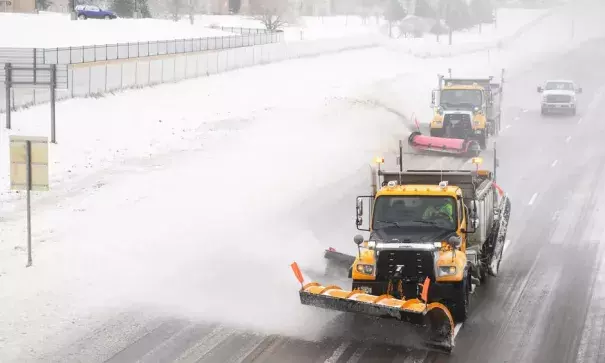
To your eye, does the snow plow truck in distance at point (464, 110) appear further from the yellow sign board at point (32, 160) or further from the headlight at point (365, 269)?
the headlight at point (365, 269)

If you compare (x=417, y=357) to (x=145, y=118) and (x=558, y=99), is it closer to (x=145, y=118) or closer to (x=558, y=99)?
(x=145, y=118)

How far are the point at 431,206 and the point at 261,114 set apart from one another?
32452mm

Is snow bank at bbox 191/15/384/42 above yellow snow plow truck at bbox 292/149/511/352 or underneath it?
above

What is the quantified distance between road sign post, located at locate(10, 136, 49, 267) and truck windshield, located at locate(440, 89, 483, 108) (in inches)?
942

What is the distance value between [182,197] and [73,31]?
46657 millimetres

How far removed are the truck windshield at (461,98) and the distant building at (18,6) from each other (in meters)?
54.4

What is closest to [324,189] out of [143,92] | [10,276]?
[10,276]

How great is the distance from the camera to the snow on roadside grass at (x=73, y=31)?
6675 cm

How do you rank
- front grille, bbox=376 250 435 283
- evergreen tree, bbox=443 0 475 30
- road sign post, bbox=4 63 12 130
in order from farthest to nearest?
evergreen tree, bbox=443 0 475 30, road sign post, bbox=4 63 12 130, front grille, bbox=376 250 435 283

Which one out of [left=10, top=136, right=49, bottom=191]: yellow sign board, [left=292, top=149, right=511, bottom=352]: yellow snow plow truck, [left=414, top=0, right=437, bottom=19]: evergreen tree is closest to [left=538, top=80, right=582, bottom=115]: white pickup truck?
[left=292, top=149, right=511, bottom=352]: yellow snow plow truck

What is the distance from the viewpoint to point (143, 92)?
49.6 m

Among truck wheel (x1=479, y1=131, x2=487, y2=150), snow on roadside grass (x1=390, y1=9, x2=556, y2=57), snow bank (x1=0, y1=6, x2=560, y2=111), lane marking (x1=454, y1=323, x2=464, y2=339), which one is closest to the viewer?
lane marking (x1=454, y1=323, x2=464, y2=339)

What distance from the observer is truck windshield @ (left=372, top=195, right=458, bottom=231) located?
1680cm

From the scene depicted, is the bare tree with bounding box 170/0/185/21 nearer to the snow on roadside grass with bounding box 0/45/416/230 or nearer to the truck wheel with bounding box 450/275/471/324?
the snow on roadside grass with bounding box 0/45/416/230
